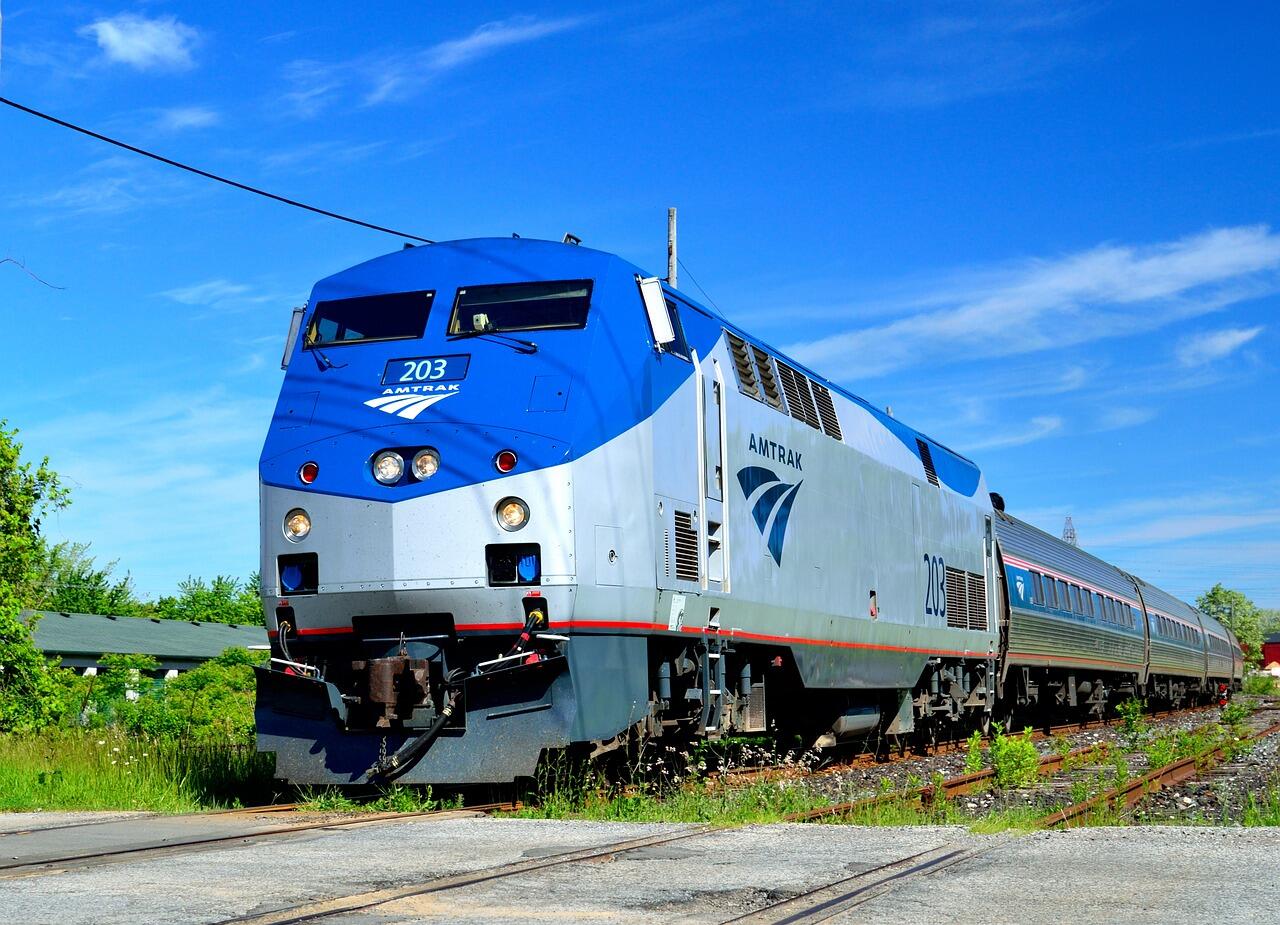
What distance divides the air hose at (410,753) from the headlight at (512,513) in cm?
112

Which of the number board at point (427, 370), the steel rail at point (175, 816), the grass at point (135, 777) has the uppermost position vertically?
the number board at point (427, 370)

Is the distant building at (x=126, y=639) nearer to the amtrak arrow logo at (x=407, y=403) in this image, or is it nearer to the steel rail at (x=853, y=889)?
the amtrak arrow logo at (x=407, y=403)

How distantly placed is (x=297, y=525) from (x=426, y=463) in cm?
112

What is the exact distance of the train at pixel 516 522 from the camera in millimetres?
9656

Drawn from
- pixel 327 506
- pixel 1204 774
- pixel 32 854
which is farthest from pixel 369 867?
pixel 1204 774

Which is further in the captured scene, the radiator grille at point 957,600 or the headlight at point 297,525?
the radiator grille at point 957,600

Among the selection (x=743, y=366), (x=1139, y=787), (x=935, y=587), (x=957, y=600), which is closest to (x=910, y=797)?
(x=1139, y=787)

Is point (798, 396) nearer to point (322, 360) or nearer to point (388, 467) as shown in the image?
point (322, 360)

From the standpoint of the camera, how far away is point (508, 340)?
10.4 m

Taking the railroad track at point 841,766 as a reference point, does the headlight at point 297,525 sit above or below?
Result: above

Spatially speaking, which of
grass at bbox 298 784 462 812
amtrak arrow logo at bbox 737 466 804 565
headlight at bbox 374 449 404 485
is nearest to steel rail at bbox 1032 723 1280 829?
amtrak arrow logo at bbox 737 466 804 565

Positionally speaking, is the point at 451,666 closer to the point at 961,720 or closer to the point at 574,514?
the point at 574,514

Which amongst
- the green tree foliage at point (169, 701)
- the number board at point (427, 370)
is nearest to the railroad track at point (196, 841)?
the number board at point (427, 370)

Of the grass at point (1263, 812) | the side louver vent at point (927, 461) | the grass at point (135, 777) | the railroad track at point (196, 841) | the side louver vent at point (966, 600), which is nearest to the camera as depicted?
the railroad track at point (196, 841)
